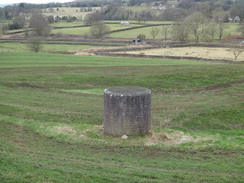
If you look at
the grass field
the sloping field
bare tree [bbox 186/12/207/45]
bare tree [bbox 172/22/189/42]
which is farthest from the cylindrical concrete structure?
bare tree [bbox 172/22/189/42]

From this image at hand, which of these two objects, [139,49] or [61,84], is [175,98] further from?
[139,49]

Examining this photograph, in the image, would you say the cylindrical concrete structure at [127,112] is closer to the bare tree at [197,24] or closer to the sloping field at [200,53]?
the sloping field at [200,53]

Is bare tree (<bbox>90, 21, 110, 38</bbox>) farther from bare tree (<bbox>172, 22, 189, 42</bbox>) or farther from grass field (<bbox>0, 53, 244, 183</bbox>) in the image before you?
grass field (<bbox>0, 53, 244, 183</bbox>)

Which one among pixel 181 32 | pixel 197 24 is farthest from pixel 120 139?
pixel 197 24

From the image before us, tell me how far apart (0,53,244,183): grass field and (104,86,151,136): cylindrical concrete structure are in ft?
1.76

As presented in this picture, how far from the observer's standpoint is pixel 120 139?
16812mm

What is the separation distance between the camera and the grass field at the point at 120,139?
1180cm

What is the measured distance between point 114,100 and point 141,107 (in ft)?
4.59

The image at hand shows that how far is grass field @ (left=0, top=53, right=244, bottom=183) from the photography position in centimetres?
1180

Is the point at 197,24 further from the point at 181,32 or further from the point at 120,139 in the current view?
the point at 120,139

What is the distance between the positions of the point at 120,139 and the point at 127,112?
138 cm

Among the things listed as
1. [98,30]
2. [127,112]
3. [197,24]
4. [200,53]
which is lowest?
[200,53]

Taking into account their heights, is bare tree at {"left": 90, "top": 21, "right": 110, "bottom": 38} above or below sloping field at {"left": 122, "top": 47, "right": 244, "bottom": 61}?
above

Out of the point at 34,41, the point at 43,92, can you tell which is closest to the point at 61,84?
the point at 43,92
